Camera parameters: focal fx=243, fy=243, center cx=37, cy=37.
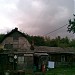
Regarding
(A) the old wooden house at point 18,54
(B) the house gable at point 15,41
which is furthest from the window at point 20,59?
(B) the house gable at point 15,41

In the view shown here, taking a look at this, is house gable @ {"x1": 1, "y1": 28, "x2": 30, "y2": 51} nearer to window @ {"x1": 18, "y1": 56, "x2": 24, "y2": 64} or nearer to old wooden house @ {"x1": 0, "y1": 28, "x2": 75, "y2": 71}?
old wooden house @ {"x1": 0, "y1": 28, "x2": 75, "y2": 71}

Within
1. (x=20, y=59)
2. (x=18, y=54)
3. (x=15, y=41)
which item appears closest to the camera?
(x=20, y=59)

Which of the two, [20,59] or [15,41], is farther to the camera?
[15,41]

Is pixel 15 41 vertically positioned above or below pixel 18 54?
above

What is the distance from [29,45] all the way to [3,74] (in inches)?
798

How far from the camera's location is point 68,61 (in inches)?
2106

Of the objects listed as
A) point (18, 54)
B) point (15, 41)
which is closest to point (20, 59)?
point (18, 54)

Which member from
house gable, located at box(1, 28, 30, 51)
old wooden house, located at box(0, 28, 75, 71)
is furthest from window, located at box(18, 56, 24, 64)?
house gable, located at box(1, 28, 30, 51)

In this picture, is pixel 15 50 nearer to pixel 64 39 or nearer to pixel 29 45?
pixel 29 45

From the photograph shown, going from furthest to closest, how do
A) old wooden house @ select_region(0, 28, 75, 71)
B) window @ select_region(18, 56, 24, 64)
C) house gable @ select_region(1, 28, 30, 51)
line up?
1. house gable @ select_region(1, 28, 30, 51)
2. window @ select_region(18, 56, 24, 64)
3. old wooden house @ select_region(0, 28, 75, 71)

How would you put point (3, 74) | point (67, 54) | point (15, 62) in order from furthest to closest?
point (67, 54)
point (15, 62)
point (3, 74)

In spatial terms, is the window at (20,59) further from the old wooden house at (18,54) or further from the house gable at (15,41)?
the house gable at (15,41)

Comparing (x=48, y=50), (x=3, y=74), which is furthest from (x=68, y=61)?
(x=3, y=74)

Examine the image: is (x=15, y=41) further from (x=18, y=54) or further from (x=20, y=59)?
(x=20, y=59)
